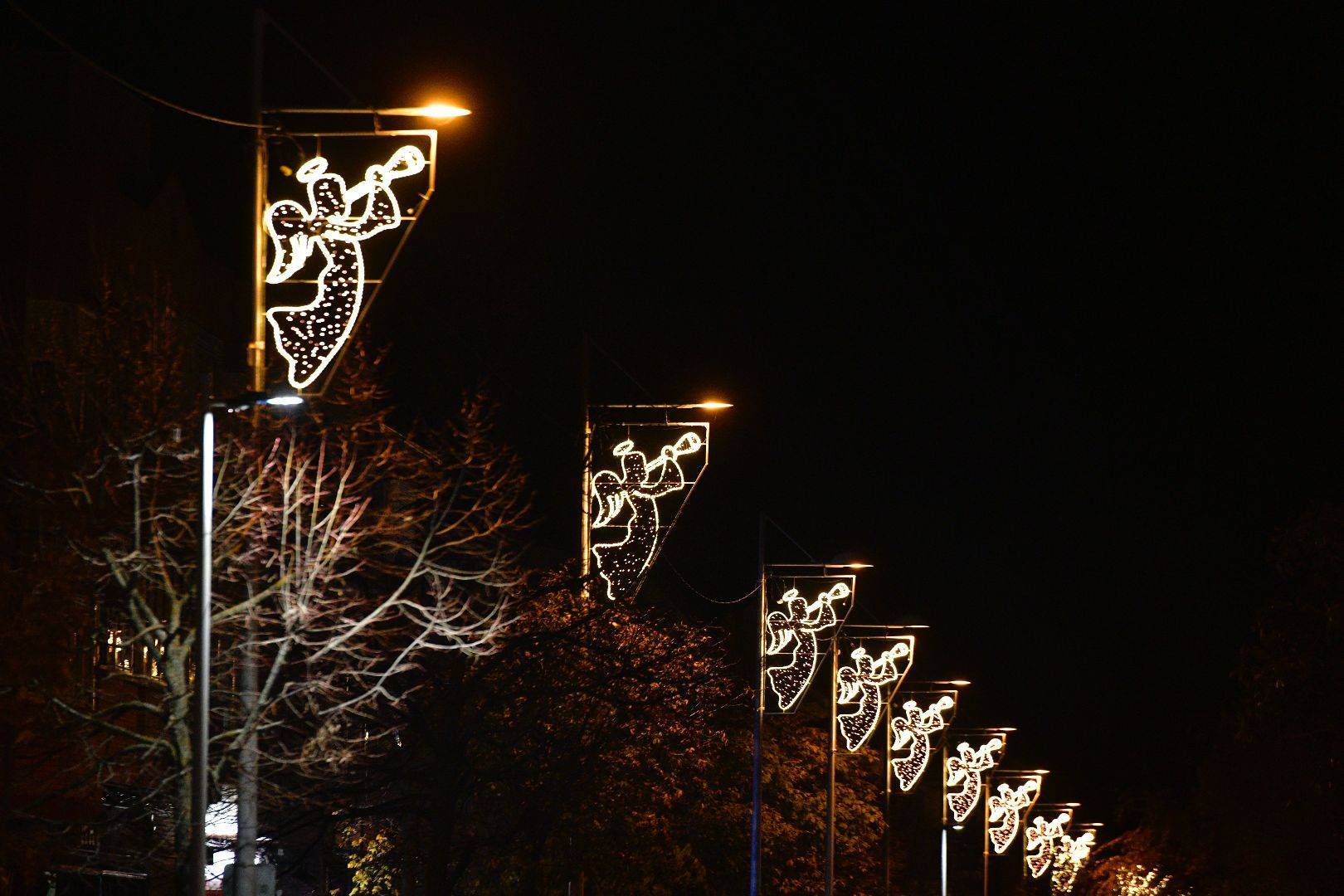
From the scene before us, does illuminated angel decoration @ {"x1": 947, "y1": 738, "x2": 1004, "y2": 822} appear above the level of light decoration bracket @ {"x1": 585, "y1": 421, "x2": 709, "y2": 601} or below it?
below

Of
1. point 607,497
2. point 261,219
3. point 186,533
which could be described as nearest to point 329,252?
point 261,219

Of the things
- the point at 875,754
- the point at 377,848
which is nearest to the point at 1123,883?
the point at 875,754

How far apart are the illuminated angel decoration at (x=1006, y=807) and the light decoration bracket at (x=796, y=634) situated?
4172 cm

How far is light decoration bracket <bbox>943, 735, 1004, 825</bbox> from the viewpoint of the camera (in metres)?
64.1

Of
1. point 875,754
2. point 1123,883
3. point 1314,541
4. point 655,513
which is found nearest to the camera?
point 1314,541

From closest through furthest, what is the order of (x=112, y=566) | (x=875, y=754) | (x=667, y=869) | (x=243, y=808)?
(x=243, y=808) < (x=112, y=566) < (x=667, y=869) < (x=875, y=754)

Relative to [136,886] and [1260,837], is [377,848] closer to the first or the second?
[136,886]

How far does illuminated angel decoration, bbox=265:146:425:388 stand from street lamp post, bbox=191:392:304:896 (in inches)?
17.6

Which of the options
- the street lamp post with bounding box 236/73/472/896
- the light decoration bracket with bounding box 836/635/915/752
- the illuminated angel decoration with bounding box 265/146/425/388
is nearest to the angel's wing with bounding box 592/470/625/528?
the street lamp post with bounding box 236/73/472/896

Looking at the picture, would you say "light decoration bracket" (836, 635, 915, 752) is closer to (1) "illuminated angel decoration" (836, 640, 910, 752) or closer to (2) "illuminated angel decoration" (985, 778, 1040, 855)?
(1) "illuminated angel decoration" (836, 640, 910, 752)

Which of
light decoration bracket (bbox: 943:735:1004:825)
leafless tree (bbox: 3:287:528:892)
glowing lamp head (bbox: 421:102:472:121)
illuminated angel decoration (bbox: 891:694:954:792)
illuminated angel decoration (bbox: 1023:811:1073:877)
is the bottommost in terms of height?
illuminated angel decoration (bbox: 1023:811:1073:877)

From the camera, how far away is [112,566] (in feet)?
57.1

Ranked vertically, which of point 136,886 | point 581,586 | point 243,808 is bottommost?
point 136,886

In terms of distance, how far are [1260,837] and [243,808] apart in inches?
893
